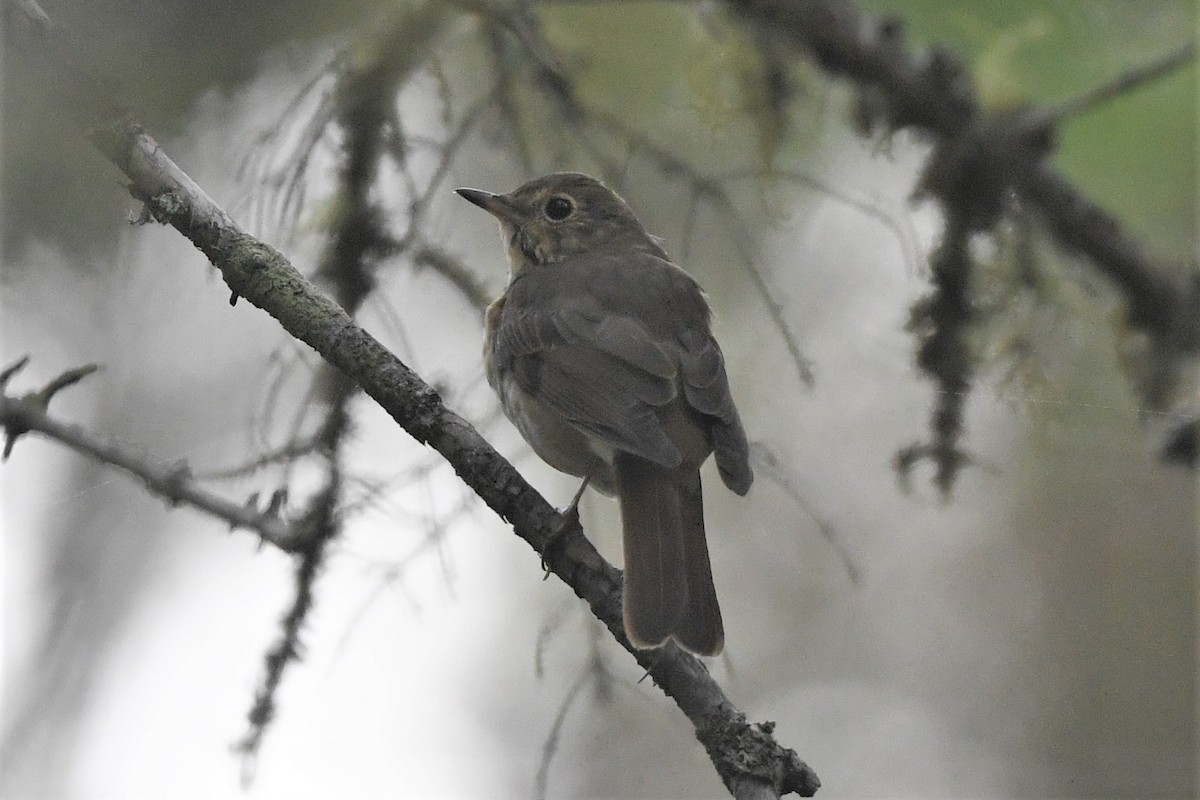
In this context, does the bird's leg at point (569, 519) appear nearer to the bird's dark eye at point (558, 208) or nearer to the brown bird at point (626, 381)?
the brown bird at point (626, 381)

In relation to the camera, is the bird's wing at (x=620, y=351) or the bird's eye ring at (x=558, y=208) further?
the bird's eye ring at (x=558, y=208)

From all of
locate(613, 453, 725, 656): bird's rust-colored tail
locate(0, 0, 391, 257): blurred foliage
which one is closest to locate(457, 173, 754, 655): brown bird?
locate(613, 453, 725, 656): bird's rust-colored tail

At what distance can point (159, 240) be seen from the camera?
2637 millimetres

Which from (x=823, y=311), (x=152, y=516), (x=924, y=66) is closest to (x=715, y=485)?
(x=823, y=311)

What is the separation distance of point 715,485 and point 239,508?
1.27 meters

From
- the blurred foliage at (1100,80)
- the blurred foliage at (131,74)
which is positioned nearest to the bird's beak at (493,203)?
the blurred foliage at (131,74)

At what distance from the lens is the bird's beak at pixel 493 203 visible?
3193 millimetres

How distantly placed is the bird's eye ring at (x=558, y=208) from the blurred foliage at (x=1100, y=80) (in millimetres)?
1453

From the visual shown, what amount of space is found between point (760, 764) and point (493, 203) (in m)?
1.96

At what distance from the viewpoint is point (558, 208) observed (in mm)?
3609

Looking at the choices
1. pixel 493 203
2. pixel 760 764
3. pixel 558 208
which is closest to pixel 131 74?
pixel 493 203

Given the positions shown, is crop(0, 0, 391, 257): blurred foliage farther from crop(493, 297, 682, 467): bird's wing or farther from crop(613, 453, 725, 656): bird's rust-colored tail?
crop(613, 453, 725, 656): bird's rust-colored tail

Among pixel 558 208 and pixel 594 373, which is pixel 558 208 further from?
pixel 594 373

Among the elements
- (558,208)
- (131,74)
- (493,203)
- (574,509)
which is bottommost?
(574,509)
